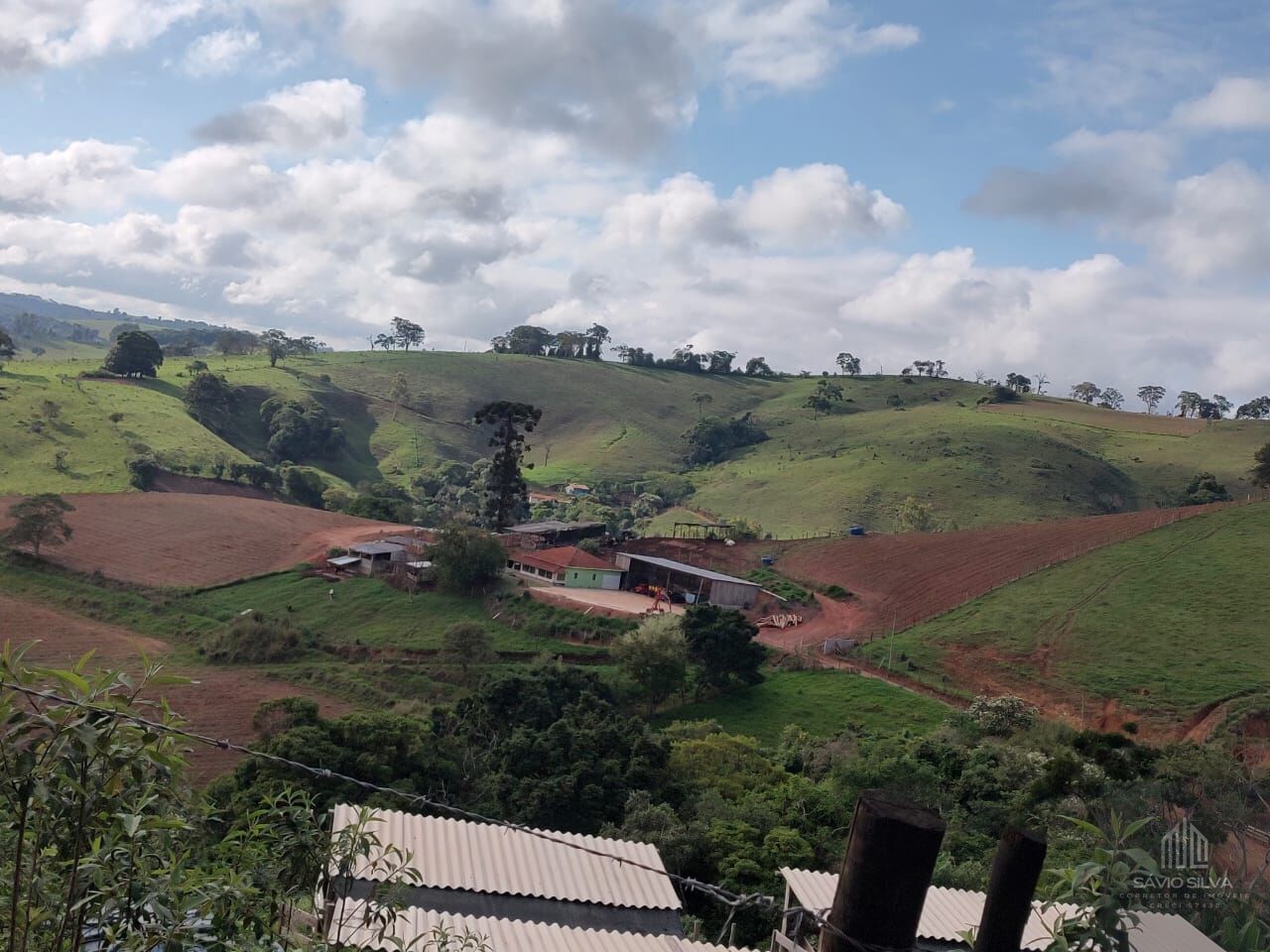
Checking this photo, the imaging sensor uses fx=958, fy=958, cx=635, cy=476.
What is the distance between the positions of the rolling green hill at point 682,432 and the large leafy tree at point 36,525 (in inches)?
512

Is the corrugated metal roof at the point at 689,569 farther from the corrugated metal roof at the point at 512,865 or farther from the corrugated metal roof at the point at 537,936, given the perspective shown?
the corrugated metal roof at the point at 537,936

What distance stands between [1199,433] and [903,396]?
36918mm

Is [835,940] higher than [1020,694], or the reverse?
[835,940]

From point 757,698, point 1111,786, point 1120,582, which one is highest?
point 1120,582

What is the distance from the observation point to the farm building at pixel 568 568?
164 feet

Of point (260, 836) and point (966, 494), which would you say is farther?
point (966, 494)

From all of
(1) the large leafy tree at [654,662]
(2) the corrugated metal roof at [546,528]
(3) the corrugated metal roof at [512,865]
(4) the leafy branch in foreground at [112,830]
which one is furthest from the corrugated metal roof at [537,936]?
(2) the corrugated metal roof at [546,528]

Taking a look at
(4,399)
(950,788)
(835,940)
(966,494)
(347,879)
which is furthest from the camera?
(966,494)

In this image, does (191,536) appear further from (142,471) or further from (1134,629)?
(1134,629)

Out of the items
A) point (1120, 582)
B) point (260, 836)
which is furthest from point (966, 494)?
point (260, 836)

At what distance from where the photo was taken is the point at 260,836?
4172 mm

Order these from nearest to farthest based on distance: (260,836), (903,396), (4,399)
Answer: (260,836) → (4,399) → (903,396)

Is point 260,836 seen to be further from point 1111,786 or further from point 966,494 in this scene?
point 966,494

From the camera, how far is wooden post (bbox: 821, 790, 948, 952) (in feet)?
9.68
